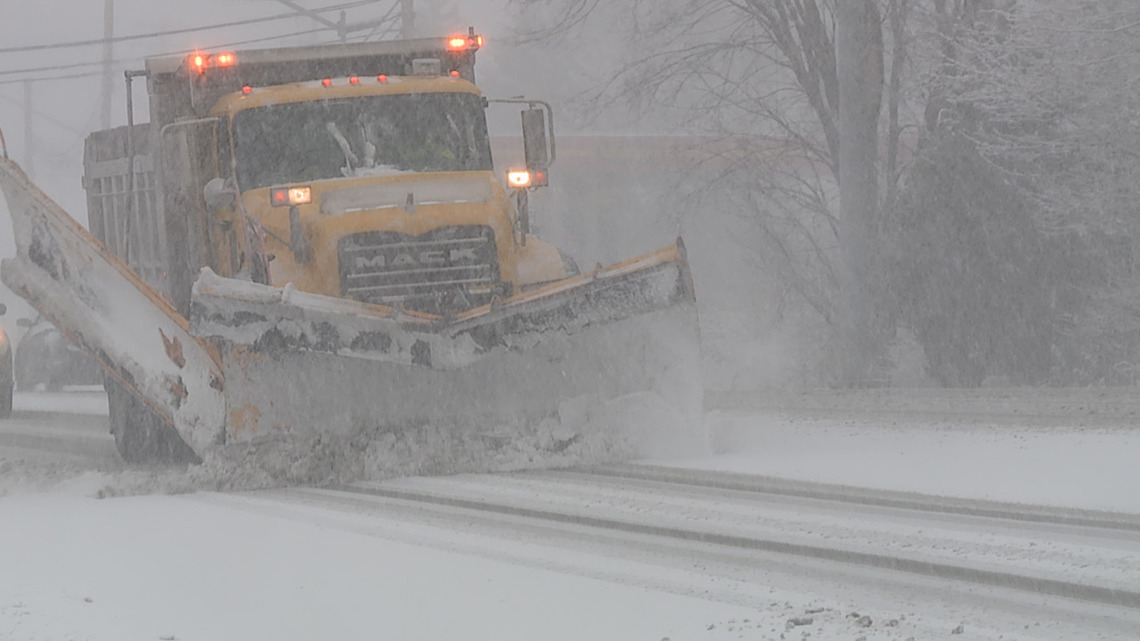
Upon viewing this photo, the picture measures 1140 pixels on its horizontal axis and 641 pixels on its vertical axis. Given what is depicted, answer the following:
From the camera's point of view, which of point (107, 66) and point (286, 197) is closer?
point (286, 197)

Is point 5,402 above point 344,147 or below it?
below

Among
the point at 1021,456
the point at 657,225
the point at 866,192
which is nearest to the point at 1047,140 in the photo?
the point at 866,192

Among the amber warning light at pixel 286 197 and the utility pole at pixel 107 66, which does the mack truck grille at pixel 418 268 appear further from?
the utility pole at pixel 107 66

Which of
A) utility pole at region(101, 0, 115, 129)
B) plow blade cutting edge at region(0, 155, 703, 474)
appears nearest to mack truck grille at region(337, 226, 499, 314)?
plow blade cutting edge at region(0, 155, 703, 474)

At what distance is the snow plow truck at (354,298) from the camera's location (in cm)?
905

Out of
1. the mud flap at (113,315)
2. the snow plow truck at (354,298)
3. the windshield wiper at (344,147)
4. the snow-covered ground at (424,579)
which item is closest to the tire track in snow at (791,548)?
the snow-covered ground at (424,579)

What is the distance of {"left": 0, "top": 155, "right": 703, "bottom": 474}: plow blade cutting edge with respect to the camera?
888cm

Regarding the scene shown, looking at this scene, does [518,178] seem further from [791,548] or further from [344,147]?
[791,548]

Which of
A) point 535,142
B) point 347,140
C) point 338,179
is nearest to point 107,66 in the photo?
point 535,142

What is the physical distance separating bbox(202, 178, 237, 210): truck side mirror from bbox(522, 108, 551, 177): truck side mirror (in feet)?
7.14

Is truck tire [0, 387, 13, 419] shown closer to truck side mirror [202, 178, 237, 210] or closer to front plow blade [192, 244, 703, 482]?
truck side mirror [202, 178, 237, 210]

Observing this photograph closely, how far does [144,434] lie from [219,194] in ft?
6.39

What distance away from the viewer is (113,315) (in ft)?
32.4

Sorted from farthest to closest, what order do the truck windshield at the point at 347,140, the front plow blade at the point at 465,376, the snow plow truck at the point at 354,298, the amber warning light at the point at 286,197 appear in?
the truck windshield at the point at 347,140, the amber warning light at the point at 286,197, the snow plow truck at the point at 354,298, the front plow blade at the point at 465,376
